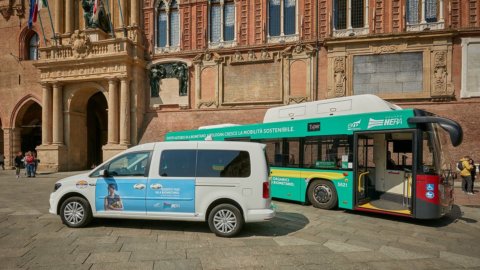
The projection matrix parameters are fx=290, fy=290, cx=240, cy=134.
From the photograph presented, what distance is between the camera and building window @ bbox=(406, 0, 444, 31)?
52.1ft

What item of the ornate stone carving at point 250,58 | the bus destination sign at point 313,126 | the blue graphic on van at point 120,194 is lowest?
the blue graphic on van at point 120,194

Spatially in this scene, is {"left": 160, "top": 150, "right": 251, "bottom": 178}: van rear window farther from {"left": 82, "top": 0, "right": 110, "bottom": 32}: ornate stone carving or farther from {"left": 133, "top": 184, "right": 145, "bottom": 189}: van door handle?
{"left": 82, "top": 0, "right": 110, "bottom": 32}: ornate stone carving

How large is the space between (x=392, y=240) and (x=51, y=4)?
2671cm

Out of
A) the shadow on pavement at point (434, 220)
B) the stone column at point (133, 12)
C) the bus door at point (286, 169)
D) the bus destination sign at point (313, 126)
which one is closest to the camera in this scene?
the shadow on pavement at point (434, 220)

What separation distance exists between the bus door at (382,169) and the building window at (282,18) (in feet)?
38.7

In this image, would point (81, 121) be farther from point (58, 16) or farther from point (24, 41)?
point (24, 41)

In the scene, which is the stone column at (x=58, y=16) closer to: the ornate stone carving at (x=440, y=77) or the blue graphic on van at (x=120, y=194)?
the blue graphic on van at (x=120, y=194)

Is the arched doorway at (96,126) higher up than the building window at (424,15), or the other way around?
the building window at (424,15)

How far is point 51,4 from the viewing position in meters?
22.1

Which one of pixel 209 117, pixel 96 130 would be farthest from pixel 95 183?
pixel 96 130

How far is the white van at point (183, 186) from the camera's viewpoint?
18.4 feet

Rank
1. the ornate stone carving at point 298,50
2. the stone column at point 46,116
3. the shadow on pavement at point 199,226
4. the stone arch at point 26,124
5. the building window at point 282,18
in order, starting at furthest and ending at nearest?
1. the stone arch at point 26,124
2. the stone column at point 46,116
3. the building window at point 282,18
4. the ornate stone carving at point 298,50
5. the shadow on pavement at point 199,226

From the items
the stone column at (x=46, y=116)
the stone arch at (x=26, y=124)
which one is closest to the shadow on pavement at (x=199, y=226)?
the stone column at (x=46, y=116)

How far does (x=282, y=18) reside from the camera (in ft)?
59.1
